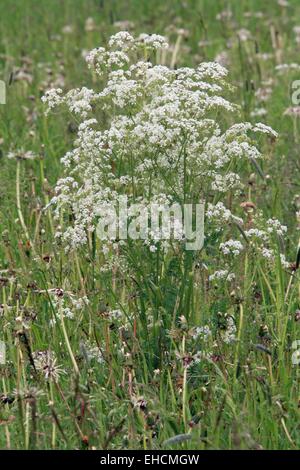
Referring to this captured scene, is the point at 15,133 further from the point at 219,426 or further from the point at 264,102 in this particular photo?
Result: the point at 219,426

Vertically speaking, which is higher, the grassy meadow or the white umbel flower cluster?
the white umbel flower cluster

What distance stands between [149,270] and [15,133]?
110 inches

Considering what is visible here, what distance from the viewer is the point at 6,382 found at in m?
3.61

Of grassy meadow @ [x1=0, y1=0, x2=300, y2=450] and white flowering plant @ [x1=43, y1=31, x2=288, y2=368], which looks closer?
grassy meadow @ [x1=0, y1=0, x2=300, y2=450]

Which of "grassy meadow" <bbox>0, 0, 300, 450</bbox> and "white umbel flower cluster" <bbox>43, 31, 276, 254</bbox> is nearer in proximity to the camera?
"grassy meadow" <bbox>0, 0, 300, 450</bbox>

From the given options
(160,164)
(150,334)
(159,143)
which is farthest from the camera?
(150,334)

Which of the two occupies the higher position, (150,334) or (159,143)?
(159,143)

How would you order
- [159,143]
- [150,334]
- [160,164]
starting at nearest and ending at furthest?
[159,143] → [160,164] → [150,334]

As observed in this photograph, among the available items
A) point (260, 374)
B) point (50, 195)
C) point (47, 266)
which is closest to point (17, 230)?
point (50, 195)

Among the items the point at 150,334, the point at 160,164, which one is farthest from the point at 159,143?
the point at 150,334

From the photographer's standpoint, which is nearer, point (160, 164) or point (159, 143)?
point (159, 143)

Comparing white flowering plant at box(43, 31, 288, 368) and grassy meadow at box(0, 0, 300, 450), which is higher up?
white flowering plant at box(43, 31, 288, 368)

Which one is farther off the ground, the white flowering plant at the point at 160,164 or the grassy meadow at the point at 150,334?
the white flowering plant at the point at 160,164

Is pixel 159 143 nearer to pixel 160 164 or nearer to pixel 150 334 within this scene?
pixel 160 164
